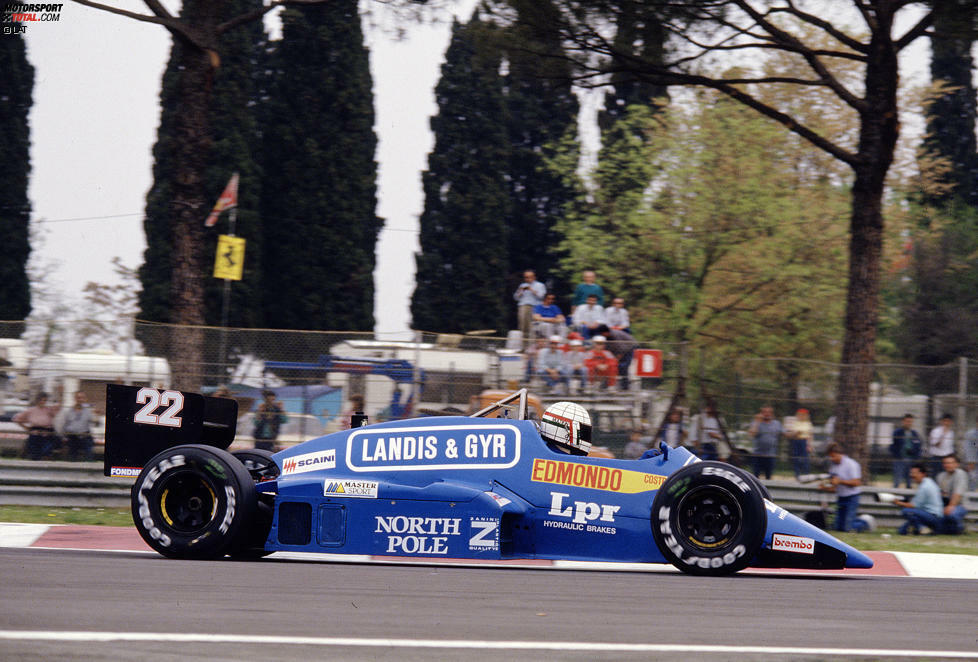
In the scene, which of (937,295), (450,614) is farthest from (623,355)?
(937,295)

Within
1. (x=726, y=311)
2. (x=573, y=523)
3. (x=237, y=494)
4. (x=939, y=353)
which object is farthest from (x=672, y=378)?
(x=939, y=353)

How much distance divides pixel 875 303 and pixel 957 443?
2069 millimetres

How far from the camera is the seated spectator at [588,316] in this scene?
16152 mm

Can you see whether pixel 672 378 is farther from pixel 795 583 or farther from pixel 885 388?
pixel 795 583

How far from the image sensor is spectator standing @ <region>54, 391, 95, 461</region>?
1259 centimetres

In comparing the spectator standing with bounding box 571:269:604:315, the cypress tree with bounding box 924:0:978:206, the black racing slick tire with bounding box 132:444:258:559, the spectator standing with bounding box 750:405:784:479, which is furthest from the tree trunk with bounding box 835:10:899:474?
the cypress tree with bounding box 924:0:978:206

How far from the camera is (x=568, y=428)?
7801 millimetres

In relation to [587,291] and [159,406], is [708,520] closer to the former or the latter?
[159,406]

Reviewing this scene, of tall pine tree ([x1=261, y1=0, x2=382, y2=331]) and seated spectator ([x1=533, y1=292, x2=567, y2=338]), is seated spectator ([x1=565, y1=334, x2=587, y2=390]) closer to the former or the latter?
seated spectator ([x1=533, y1=292, x2=567, y2=338])

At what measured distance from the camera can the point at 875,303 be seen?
13898 mm

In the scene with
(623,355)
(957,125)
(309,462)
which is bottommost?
(309,462)

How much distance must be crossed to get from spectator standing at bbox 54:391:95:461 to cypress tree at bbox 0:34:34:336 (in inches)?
678

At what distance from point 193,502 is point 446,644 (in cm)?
333

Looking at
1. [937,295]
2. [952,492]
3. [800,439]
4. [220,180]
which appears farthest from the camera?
[937,295]
